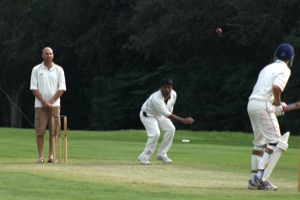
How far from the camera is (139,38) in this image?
2239 inches

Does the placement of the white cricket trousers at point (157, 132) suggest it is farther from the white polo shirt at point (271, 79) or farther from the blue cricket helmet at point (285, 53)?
the blue cricket helmet at point (285, 53)


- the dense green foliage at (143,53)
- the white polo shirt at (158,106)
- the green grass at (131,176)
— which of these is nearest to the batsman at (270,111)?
the green grass at (131,176)

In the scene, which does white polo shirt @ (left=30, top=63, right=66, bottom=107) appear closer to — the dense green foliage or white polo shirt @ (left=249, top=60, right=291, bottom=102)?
white polo shirt @ (left=249, top=60, right=291, bottom=102)

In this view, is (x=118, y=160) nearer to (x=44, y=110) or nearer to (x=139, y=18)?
(x=44, y=110)

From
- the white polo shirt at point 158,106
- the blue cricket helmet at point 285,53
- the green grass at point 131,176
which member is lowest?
the green grass at point 131,176

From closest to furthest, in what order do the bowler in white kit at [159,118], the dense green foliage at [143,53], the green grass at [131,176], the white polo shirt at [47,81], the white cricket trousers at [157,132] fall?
the green grass at [131,176] → the white polo shirt at [47,81] → the bowler in white kit at [159,118] → the white cricket trousers at [157,132] → the dense green foliage at [143,53]

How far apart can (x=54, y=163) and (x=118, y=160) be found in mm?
2499

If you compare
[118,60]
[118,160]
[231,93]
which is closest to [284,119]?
[231,93]

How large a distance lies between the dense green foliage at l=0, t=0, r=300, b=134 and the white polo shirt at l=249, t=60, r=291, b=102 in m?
33.6

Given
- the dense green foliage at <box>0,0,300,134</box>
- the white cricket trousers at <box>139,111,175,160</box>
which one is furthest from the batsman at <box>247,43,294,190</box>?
the dense green foliage at <box>0,0,300,134</box>

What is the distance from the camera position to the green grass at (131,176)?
1320 centimetres

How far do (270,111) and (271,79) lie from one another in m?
0.45

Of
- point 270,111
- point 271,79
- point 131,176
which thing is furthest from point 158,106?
point 271,79

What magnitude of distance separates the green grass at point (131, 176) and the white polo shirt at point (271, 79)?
1.29m
